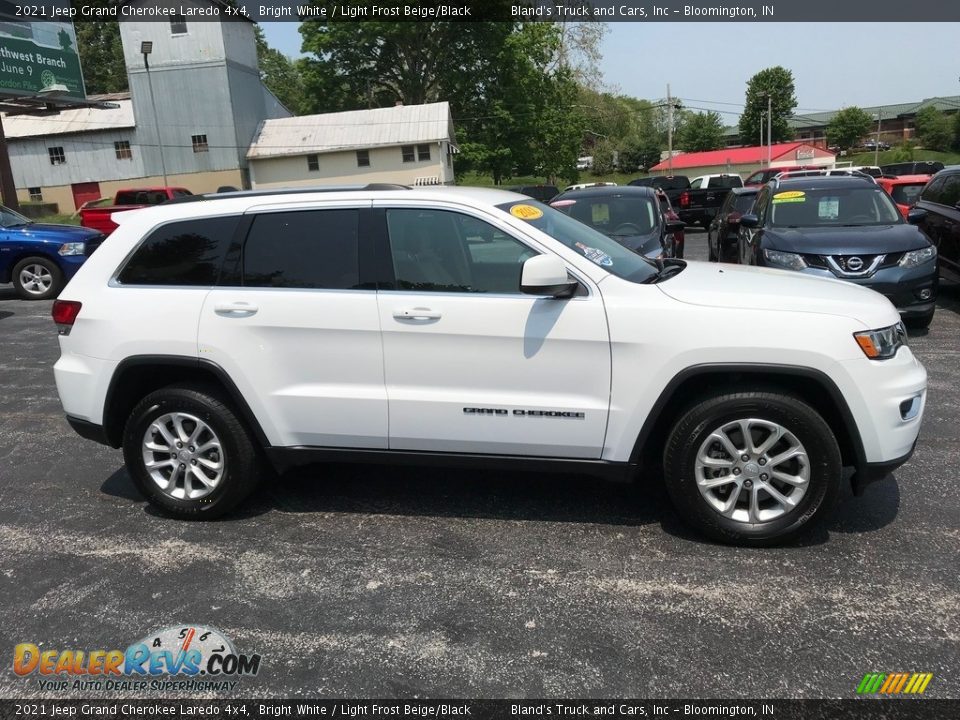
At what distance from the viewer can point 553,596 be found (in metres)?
3.40

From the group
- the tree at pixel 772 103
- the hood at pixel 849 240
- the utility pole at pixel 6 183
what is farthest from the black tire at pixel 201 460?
the tree at pixel 772 103

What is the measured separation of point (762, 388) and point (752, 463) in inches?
14.2

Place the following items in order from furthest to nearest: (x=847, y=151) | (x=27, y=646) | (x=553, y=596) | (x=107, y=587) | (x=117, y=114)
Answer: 1. (x=847, y=151)
2. (x=117, y=114)
3. (x=107, y=587)
4. (x=553, y=596)
5. (x=27, y=646)

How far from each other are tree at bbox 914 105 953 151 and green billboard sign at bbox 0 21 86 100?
266 ft

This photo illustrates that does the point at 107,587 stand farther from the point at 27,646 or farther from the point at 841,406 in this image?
the point at 841,406

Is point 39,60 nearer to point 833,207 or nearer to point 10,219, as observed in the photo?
point 10,219

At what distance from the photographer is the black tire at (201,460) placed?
13.7ft

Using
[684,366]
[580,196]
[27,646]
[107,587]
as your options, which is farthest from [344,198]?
[580,196]

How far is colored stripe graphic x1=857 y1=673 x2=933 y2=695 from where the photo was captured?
273cm

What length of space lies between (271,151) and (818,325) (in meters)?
42.6

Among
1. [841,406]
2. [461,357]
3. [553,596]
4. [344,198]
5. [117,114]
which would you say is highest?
[117,114]

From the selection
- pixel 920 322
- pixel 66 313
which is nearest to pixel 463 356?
pixel 66 313

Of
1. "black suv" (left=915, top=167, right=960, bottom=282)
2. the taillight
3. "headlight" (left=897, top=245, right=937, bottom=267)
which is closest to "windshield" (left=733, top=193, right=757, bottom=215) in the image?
"black suv" (left=915, top=167, right=960, bottom=282)

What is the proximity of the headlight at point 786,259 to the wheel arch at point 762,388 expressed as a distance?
4.47 metres
